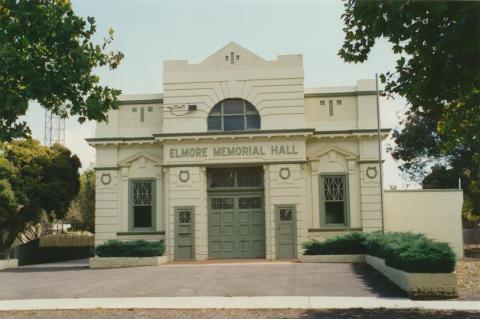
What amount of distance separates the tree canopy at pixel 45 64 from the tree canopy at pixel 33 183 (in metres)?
18.1

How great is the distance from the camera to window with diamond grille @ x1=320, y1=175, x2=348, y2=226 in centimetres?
2542

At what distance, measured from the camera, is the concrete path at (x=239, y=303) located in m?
12.6

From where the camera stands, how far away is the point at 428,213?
25.9 m

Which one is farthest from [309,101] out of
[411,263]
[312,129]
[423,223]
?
[411,263]

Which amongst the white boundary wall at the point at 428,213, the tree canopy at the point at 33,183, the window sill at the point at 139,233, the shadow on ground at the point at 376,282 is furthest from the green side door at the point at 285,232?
the tree canopy at the point at 33,183

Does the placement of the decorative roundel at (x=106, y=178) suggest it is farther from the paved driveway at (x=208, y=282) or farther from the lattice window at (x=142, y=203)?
the paved driveway at (x=208, y=282)

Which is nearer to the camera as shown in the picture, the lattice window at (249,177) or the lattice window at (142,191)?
the lattice window at (249,177)

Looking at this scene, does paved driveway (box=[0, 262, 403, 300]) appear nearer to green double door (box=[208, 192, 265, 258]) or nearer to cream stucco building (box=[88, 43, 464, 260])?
green double door (box=[208, 192, 265, 258])

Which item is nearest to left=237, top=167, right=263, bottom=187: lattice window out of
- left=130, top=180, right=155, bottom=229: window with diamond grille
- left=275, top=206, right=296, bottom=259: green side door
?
left=275, top=206, right=296, bottom=259: green side door

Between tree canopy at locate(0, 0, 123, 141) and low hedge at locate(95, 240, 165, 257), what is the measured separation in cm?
1123

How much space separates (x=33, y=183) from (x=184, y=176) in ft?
31.3

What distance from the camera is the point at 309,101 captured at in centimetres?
2614

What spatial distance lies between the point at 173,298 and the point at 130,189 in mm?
12690

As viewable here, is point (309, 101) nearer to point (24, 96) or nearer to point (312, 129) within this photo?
point (312, 129)
